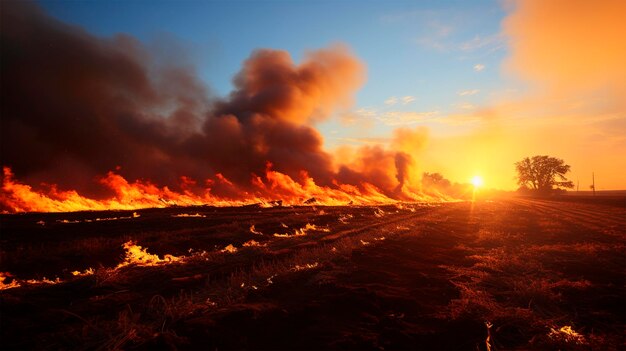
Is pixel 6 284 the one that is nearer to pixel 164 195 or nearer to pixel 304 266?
pixel 304 266

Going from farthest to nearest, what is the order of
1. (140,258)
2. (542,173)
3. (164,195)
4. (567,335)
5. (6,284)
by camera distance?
(542,173)
(164,195)
(140,258)
(6,284)
(567,335)

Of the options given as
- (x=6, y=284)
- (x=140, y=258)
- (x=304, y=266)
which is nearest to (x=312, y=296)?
(x=304, y=266)

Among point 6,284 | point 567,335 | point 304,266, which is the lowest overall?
point 6,284

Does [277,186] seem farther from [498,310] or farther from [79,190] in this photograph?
[498,310]

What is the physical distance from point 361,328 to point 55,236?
21102 mm

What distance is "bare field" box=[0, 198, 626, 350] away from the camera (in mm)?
7059

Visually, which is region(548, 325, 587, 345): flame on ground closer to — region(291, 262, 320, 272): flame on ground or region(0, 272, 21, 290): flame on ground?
region(291, 262, 320, 272): flame on ground

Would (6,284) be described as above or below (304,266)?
below

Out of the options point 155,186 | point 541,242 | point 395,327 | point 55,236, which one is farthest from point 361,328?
point 155,186

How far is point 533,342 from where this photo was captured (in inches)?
278

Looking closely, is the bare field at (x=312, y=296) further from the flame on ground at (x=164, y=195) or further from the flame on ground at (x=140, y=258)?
the flame on ground at (x=164, y=195)

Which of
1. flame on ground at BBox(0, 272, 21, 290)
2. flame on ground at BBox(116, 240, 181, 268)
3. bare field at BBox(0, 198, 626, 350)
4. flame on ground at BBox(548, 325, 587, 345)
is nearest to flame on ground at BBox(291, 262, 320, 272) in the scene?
bare field at BBox(0, 198, 626, 350)

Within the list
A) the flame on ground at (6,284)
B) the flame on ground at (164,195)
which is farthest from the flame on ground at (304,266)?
the flame on ground at (164,195)

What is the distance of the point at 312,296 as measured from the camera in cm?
993
